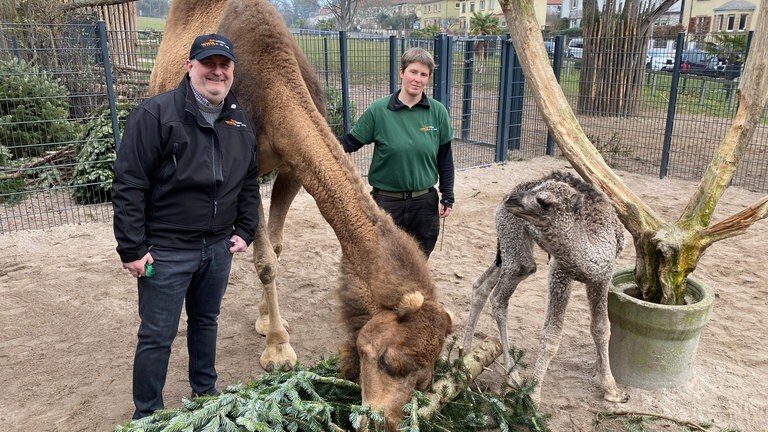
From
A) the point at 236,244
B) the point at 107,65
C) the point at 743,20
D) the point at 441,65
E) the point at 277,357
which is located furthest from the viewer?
the point at 743,20

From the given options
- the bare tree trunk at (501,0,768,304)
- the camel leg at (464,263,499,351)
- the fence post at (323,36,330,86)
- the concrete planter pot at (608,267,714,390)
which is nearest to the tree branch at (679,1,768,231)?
the bare tree trunk at (501,0,768,304)

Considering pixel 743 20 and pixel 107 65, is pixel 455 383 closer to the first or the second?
pixel 107 65

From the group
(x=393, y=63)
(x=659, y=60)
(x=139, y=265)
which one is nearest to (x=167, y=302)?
(x=139, y=265)

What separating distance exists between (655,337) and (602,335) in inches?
14.5

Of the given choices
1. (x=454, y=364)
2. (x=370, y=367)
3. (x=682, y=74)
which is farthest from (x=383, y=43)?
(x=370, y=367)

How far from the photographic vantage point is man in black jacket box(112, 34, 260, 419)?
2787 mm

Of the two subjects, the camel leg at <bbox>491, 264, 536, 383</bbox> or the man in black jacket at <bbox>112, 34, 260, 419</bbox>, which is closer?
the man in black jacket at <bbox>112, 34, 260, 419</bbox>

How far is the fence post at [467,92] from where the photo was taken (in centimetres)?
1097

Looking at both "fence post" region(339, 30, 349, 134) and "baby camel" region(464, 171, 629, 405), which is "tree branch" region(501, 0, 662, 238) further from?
"fence post" region(339, 30, 349, 134)

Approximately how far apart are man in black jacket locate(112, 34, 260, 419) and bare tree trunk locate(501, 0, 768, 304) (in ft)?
7.37

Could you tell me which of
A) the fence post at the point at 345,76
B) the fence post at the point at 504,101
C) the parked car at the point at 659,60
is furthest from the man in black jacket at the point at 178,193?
the parked car at the point at 659,60

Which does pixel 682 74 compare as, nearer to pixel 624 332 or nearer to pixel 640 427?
pixel 624 332

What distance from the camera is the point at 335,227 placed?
10.2 feet

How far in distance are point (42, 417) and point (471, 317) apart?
3.02 meters
